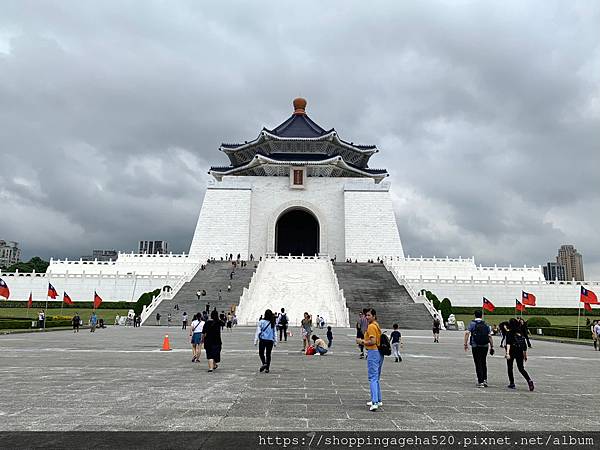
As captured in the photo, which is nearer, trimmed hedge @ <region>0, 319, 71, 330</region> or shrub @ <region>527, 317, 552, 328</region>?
trimmed hedge @ <region>0, 319, 71, 330</region>

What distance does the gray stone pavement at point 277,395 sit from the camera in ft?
15.6

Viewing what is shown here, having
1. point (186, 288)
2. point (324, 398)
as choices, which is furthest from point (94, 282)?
point (324, 398)

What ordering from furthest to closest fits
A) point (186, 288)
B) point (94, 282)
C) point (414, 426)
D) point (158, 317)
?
point (94, 282), point (186, 288), point (158, 317), point (414, 426)

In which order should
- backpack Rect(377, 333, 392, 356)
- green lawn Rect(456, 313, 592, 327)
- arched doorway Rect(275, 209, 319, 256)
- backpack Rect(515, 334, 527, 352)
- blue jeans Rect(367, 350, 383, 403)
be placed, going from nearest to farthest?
1. blue jeans Rect(367, 350, 383, 403)
2. backpack Rect(377, 333, 392, 356)
3. backpack Rect(515, 334, 527, 352)
4. green lawn Rect(456, 313, 592, 327)
5. arched doorway Rect(275, 209, 319, 256)

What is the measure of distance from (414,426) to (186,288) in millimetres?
25061

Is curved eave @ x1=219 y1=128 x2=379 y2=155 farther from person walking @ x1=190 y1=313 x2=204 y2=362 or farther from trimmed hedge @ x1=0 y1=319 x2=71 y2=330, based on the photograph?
person walking @ x1=190 y1=313 x2=204 y2=362

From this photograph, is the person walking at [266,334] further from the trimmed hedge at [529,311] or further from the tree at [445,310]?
the trimmed hedge at [529,311]

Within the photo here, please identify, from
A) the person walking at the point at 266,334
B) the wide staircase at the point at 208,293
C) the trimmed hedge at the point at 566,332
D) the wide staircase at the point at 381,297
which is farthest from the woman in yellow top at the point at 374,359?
the wide staircase at the point at 208,293

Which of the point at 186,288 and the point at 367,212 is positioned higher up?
the point at 367,212

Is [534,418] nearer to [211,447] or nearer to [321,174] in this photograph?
[211,447]

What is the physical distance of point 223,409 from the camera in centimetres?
531

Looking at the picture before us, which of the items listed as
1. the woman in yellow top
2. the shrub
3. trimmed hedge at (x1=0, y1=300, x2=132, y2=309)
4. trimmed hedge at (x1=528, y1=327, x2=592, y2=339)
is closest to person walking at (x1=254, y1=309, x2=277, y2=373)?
the woman in yellow top

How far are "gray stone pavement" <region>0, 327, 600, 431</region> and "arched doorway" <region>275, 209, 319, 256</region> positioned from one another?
137 feet

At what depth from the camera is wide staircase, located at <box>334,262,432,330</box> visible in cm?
2356
